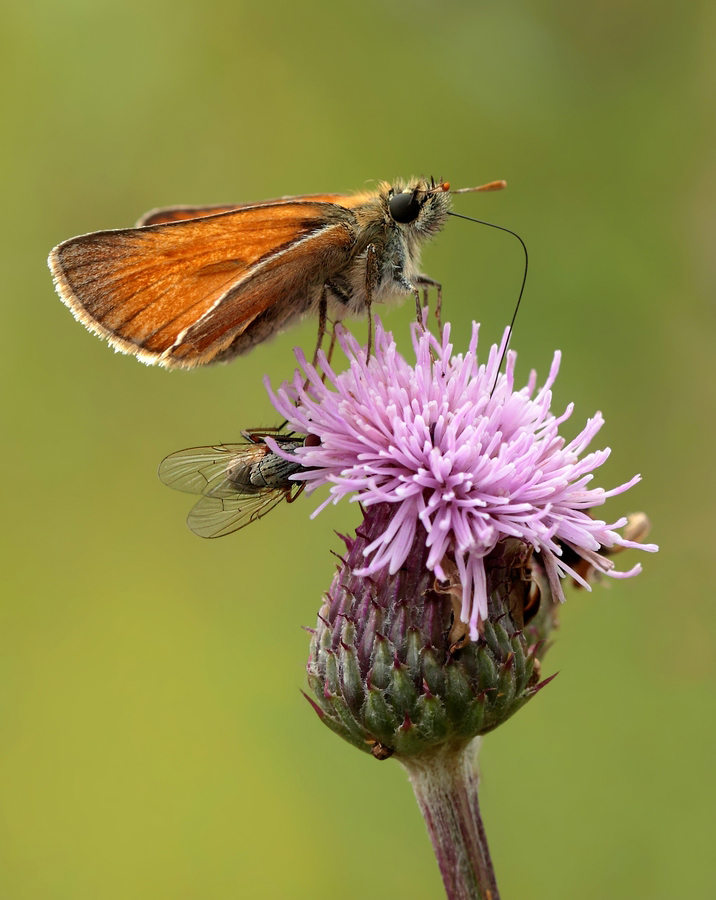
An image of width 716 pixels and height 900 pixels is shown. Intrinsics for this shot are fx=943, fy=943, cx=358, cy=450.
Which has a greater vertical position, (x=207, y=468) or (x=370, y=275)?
(x=370, y=275)

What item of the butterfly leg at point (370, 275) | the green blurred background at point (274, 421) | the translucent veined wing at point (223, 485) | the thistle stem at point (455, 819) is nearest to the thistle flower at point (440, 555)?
the thistle stem at point (455, 819)

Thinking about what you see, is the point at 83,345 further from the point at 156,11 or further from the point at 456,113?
the point at 456,113

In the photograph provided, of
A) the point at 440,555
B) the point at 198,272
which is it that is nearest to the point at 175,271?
the point at 198,272

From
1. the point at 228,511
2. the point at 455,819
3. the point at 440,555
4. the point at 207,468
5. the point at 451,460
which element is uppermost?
the point at 207,468

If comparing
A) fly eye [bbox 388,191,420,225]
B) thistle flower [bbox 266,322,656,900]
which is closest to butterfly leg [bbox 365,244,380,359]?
fly eye [bbox 388,191,420,225]

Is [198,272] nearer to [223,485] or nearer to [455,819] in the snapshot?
[223,485]

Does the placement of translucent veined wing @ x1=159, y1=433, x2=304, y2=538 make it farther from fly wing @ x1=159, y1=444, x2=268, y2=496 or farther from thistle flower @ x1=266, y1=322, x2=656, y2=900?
thistle flower @ x1=266, y1=322, x2=656, y2=900

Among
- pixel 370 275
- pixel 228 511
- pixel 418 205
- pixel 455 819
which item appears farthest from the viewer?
→ pixel 418 205
